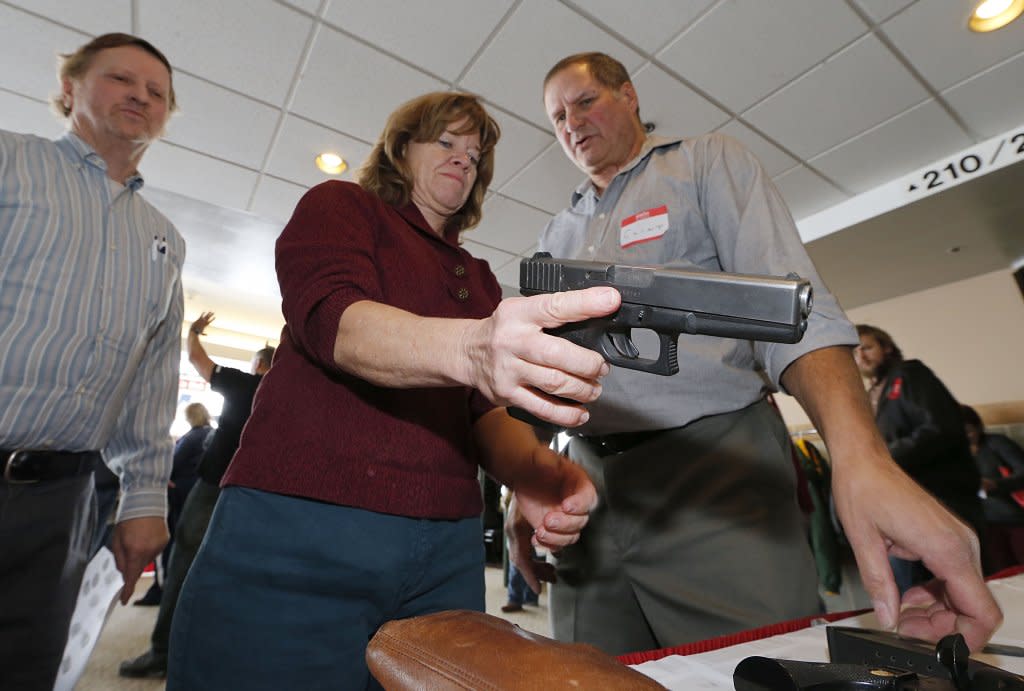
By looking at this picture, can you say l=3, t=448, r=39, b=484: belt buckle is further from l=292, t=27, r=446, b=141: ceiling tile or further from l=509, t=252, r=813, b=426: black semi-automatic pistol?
l=292, t=27, r=446, b=141: ceiling tile

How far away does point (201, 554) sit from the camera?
788mm

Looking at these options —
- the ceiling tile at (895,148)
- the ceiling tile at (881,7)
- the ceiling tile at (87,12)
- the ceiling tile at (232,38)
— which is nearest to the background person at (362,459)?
the ceiling tile at (232,38)

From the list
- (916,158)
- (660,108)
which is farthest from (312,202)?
(916,158)

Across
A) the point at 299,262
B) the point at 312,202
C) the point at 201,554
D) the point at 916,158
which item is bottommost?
the point at 201,554

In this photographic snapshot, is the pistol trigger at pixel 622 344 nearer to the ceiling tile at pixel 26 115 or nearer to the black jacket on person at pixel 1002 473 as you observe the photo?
the black jacket on person at pixel 1002 473

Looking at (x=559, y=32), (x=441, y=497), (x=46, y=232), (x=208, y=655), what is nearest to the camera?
(x=208, y=655)

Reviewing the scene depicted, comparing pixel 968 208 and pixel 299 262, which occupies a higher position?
pixel 968 208

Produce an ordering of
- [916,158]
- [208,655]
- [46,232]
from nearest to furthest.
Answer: [208,655], [46,232], [916,158]

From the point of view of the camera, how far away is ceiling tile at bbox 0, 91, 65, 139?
10.5 feet

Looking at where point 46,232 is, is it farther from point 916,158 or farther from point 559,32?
point 916,158

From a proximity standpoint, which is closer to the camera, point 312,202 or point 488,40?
point 312,202

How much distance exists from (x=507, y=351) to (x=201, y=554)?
2.00ft

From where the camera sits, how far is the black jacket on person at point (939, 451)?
8.80ft

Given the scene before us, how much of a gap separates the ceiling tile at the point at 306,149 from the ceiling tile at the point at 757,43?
2.11 meters
